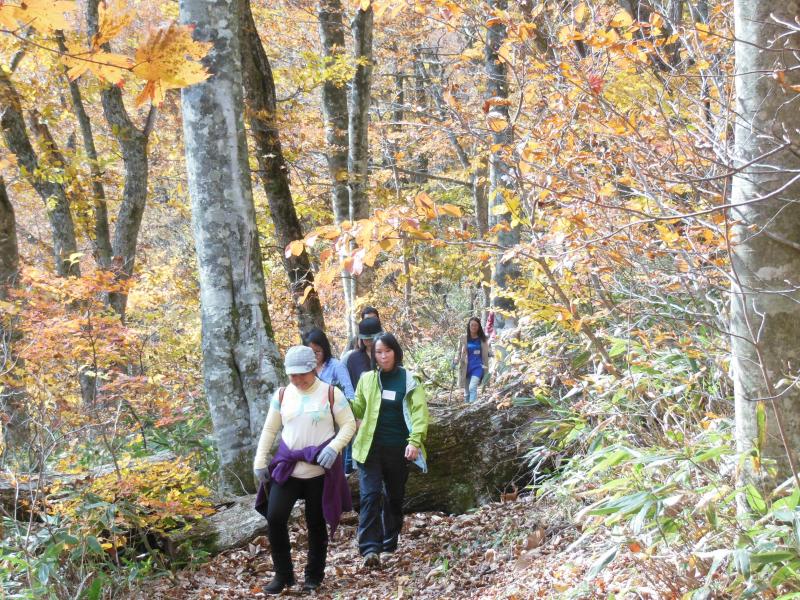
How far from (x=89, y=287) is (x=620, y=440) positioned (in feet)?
21.6

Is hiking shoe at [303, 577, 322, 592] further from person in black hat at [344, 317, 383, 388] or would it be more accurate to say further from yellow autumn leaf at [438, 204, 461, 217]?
yellow autumn leaf at [438, 204, 461, 217]

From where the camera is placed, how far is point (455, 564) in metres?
5.46

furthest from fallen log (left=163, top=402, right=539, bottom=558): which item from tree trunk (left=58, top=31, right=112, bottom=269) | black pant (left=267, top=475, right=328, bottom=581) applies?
tree trunk (left=58, top=31, right=112, bottom=269)

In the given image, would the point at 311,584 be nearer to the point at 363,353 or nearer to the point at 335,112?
the point at 363,353

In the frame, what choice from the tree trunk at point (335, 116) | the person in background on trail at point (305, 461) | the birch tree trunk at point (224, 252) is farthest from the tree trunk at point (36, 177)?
the person in background on trail at point (305, 461)

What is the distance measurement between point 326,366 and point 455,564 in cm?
222

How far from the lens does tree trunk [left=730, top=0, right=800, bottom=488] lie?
9.62 ft

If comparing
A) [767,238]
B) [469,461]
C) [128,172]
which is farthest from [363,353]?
[128,172]

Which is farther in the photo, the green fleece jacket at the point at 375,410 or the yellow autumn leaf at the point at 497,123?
the green fleece jacket at the point at 375,410

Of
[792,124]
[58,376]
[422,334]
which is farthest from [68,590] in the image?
[422,334]

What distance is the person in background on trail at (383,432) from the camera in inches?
227

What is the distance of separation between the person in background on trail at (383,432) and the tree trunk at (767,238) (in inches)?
120

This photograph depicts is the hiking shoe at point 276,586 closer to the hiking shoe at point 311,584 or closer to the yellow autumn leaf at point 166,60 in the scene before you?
the hiking shoe at point 311,584

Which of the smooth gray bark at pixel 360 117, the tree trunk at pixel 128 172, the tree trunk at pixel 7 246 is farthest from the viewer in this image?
the tree trunk at pixel 128 172
